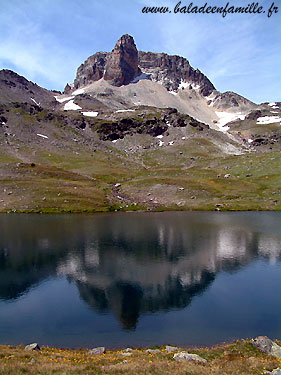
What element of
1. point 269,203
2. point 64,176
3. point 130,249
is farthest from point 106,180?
point 130,249

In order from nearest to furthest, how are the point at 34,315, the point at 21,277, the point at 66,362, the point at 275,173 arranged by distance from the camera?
the point at 66,362 < the point at 34,315 < the point at 21,277 < the point at 275,173

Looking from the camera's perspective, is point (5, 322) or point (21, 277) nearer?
point (5, 322)

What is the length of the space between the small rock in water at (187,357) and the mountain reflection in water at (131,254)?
8.84 meters

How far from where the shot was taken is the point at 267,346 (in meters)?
23.9

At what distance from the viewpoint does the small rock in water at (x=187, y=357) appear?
69.6 feet

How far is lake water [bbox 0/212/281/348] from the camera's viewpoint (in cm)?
2889

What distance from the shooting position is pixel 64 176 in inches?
5231

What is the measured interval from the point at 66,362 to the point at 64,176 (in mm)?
117464

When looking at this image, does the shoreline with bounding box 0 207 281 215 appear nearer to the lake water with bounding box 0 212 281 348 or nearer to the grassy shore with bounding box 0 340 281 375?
the lake water with bounding box 0 212 281 348

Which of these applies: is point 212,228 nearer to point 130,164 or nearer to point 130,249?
point 130,249

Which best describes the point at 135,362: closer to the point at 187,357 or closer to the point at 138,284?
the point at 187,357

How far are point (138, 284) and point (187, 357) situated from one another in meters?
19.2

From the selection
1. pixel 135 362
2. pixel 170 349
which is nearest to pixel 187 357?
pixel 170 349

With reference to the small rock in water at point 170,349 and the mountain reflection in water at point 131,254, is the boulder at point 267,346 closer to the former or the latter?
the small rock in water at point 170,349
